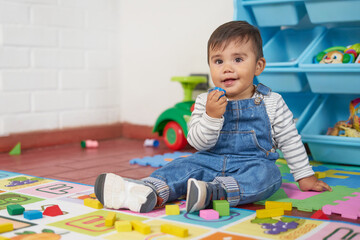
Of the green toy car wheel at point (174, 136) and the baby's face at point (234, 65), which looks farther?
the green toy car wheel at point (174, 136)

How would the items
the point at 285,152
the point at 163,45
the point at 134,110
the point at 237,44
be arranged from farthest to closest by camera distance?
1. the point at 134,110
2. the point at 163,45
3. the point at 285,152
4. the point at 237,44

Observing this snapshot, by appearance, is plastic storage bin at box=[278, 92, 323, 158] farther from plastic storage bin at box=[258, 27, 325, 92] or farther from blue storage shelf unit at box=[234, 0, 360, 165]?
plastic storage bin at box=[258, 27, 325, 92]

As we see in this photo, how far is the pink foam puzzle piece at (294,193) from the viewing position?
136 centimetres

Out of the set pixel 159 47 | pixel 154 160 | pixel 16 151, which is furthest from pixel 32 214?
pixel 159 47

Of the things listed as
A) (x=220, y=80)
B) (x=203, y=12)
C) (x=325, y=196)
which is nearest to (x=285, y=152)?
(x=325, y=196)

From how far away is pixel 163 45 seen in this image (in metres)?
2.55

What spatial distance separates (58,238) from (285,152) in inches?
29.3

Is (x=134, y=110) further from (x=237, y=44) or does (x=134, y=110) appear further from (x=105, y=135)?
(x=237, y=44)

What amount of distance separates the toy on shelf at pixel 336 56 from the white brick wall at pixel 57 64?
123cm

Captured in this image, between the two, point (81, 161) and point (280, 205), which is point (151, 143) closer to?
point (81, 161)

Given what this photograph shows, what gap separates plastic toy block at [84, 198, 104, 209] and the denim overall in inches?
5.3

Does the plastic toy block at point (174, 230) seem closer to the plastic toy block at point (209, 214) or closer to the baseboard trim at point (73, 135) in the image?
the plastic toy block at point (209, 214)

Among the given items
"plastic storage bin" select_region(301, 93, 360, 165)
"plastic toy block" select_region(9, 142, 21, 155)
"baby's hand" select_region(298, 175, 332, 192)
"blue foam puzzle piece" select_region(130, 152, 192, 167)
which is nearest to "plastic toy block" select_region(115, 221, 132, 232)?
"baby's hand" select_region(298, 175, 332, 192)

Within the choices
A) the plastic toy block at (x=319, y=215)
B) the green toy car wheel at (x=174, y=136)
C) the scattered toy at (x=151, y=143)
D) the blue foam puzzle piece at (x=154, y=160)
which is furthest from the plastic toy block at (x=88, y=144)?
the plastic toy block at (x=319, y=215)
